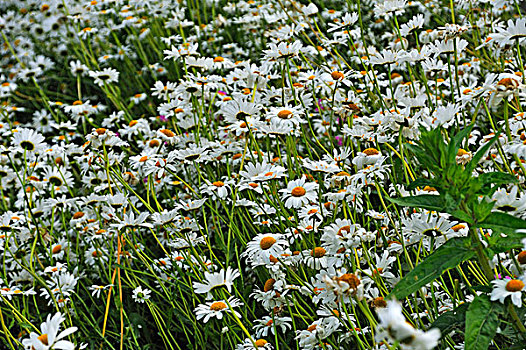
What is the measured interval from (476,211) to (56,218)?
274 cm

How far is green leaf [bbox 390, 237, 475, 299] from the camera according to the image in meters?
1.24

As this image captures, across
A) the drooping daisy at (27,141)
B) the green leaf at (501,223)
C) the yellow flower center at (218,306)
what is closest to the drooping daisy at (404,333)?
the green leaf at (501,223)

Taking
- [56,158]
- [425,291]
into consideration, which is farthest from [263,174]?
[56,158]

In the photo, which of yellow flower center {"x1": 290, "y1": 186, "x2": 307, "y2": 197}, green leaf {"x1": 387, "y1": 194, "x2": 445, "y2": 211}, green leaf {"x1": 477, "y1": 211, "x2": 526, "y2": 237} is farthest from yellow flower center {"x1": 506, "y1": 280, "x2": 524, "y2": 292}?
yellow flower center {"x1": 290, "y1": 186, "x2": 307, "y2": 197}

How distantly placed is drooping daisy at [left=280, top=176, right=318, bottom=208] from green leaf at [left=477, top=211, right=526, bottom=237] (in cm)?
76

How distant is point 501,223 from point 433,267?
0.17 meters

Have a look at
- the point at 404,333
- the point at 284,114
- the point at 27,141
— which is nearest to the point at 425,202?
the point at 404,333

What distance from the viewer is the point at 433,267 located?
127 cm

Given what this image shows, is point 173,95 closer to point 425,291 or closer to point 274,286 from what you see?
point 274,286

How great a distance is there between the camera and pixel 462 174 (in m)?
1.29

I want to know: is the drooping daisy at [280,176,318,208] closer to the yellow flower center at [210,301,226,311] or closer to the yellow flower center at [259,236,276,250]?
the yellow flower center at [259,236,276,250]

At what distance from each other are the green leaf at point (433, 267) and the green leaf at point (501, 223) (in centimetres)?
7

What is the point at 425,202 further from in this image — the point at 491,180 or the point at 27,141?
the point at 27,141

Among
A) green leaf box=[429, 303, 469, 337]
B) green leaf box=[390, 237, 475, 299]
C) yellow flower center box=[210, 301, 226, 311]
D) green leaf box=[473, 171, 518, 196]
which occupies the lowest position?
yellow flower center box=[210, 301, 226, 311]
